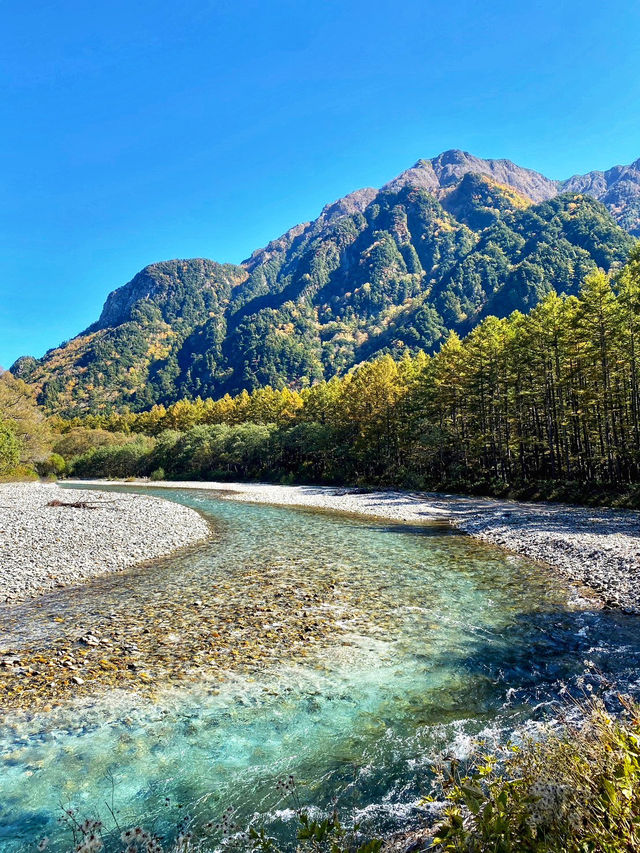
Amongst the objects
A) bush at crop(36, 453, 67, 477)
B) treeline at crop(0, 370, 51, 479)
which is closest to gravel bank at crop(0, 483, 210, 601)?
treeline at crop(0, 370, 51, 479)

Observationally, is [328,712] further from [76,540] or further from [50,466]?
[50,466]

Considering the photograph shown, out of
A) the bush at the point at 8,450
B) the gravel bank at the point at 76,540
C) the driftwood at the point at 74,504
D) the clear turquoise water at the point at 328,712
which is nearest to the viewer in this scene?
the clear turquoise water at the point at 328,712

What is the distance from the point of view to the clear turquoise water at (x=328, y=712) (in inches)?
238

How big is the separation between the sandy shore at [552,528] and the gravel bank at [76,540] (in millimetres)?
15604

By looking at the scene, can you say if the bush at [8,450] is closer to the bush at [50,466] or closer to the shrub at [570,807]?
the bush at [50,466]

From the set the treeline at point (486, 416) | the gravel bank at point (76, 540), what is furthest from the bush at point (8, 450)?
the treeline at point (486, 416)

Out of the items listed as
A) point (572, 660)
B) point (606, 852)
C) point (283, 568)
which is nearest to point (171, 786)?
point (606, 852)

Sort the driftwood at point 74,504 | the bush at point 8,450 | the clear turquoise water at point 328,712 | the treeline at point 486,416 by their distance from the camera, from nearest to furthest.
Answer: the clear turquoise water at point 328,712
the treeline at point 486,416
the driftwood at point 74,504
the bush at point 8,450

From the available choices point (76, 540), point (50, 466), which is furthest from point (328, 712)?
→ point (50, 466)

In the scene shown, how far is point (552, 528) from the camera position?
2431cm

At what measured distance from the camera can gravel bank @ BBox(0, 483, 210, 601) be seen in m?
16.5

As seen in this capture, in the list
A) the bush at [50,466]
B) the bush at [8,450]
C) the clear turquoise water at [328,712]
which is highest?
the bush at [8,450]

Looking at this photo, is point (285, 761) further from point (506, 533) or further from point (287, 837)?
point (506, 533)

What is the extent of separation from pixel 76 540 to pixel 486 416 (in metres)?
41.5
